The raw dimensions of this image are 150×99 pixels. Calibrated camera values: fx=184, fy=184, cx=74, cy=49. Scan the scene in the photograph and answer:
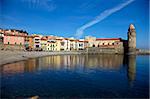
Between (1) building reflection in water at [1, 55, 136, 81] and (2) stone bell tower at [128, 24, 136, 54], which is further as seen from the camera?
(2) stone bell tower at [128, 24, 136, 54]

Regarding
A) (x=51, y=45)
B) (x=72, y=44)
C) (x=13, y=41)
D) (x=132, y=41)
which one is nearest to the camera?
(x=13, y=41)

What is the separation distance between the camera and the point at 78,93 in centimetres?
1034

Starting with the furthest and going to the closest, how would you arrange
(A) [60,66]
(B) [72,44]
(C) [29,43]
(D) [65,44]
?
(B) [72,44]
(D) [65,44]
(C) [29,43]
(A) [60,66]

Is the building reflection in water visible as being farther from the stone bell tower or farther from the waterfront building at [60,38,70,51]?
the stone bell tower

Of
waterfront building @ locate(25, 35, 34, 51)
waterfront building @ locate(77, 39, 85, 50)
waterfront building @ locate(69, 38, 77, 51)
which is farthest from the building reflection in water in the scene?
waterfront building @ locate(77, 39, 85, 50)

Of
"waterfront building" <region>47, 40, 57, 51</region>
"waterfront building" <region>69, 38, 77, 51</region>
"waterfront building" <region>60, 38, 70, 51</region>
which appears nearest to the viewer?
"waterfront building" <region>47, 40, 57, 51</region>

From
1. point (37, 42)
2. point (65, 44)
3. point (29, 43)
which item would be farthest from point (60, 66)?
point (65, 44)

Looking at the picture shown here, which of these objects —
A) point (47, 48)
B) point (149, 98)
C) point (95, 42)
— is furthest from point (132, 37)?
point (149, 98)

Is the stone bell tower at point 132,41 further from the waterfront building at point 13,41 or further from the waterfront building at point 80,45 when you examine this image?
the waterfront building at point 13,41

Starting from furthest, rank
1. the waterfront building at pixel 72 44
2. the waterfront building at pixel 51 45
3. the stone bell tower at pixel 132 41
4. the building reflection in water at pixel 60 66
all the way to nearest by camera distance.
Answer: the waterfront building at pixel 72 44 → the stone bell tower at pixel 132 41 → the waterfront building at pixel 51 45 → the building reflection in water at pixel 60 66

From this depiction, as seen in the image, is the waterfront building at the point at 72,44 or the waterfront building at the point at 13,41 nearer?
the waterfront building at the point at 13,41

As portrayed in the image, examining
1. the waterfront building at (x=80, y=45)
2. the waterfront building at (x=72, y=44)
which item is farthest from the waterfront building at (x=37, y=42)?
the waterfront building at (x=80, y=45)

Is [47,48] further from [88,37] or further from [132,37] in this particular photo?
[132,37]

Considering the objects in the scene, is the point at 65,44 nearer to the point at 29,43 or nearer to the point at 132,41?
the point at 29,43
